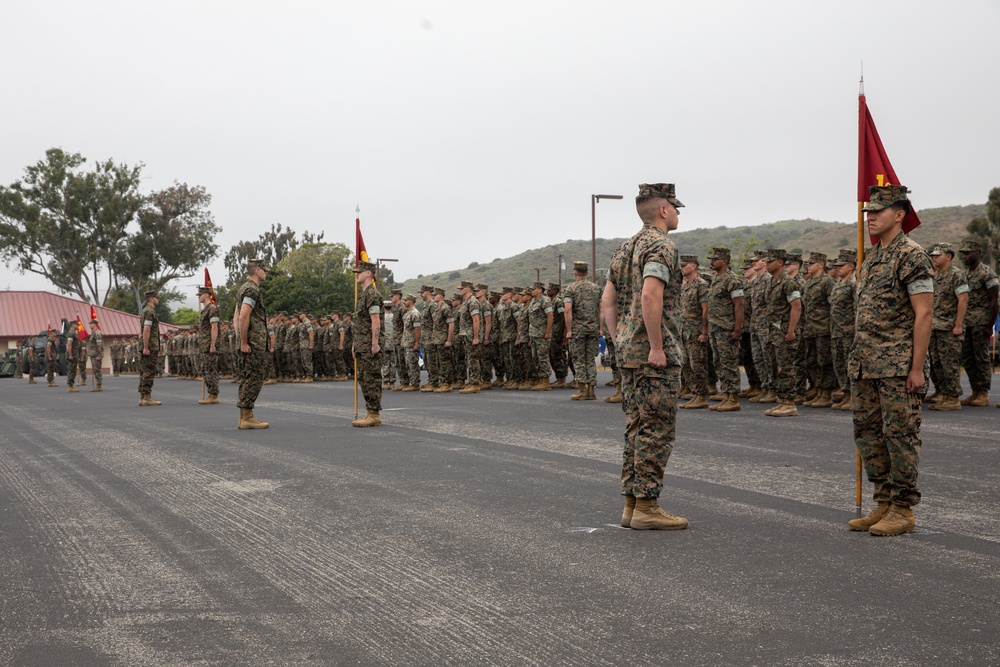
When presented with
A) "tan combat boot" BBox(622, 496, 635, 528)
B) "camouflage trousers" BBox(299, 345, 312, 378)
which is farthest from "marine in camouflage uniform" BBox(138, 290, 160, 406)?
"tan combat boot" BBox(622, 496, 635, 528)

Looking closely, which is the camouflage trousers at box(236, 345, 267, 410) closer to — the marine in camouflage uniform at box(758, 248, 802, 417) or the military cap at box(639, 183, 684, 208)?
the marine in camouflage uniform at box(758, 248, 802, 417)

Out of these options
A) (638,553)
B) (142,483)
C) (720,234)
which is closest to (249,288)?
(142,483)

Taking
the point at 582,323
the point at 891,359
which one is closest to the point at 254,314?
the point at 582,323

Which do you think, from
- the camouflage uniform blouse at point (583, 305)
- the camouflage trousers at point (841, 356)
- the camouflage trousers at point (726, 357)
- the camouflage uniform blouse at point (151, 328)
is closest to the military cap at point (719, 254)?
the camouflage trousers at point (726, 357)

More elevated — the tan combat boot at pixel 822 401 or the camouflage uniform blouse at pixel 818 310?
the camouflage uniform blouse at pixel 818 310

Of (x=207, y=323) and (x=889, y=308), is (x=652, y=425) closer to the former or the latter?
(x=889, y=308)

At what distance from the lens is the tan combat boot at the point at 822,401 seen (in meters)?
14.1

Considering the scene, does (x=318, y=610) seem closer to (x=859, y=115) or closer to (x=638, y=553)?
(x=638, y=553)

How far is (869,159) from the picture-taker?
22.2 ft

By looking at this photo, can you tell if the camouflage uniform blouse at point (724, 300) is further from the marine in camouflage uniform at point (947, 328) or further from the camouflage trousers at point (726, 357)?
the marine in camouflage uniform at point (947, 328)

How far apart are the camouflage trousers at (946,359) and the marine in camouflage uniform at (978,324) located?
0.41m

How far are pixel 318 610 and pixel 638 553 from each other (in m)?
1.85

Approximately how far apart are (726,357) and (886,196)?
8107 mm

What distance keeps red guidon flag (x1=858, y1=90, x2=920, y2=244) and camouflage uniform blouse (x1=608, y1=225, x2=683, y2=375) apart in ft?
5.12
